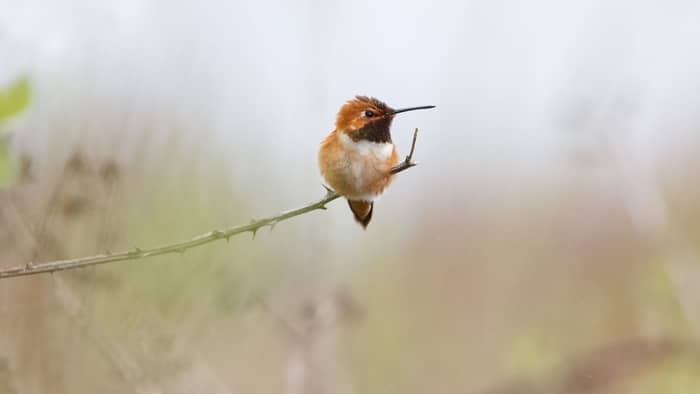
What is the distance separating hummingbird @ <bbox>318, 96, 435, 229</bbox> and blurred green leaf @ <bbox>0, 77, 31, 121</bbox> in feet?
2.00

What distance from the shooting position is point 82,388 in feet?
11.6

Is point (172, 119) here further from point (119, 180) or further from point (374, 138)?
point (374, 138)

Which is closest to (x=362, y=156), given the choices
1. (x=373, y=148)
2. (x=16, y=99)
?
(x=373, y=148)

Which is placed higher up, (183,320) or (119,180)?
(119,180)

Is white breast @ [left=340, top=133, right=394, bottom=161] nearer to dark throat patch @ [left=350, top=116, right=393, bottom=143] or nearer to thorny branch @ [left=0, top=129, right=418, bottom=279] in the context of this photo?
dark throat patch @ [left=350, top=116, right=393, bottom=143]

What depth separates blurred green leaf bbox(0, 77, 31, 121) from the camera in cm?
149

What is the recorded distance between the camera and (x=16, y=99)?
1496 millimetres

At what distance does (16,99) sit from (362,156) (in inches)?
27.0

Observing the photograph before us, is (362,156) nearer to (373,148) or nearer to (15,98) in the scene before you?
(373,148)

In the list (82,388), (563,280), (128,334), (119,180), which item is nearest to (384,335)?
(82,388)

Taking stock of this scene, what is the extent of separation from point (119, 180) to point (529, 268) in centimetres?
440

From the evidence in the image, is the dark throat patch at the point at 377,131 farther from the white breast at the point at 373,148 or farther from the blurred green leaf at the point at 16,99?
the blurred green leaf at the point at 16,99

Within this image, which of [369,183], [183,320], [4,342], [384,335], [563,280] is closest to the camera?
[369,183]

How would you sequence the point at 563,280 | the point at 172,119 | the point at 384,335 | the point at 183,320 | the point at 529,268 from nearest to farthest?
the point at 183,320, the point at 172,119, the point at 384,335, the point at 529,268, the point at 563,280
